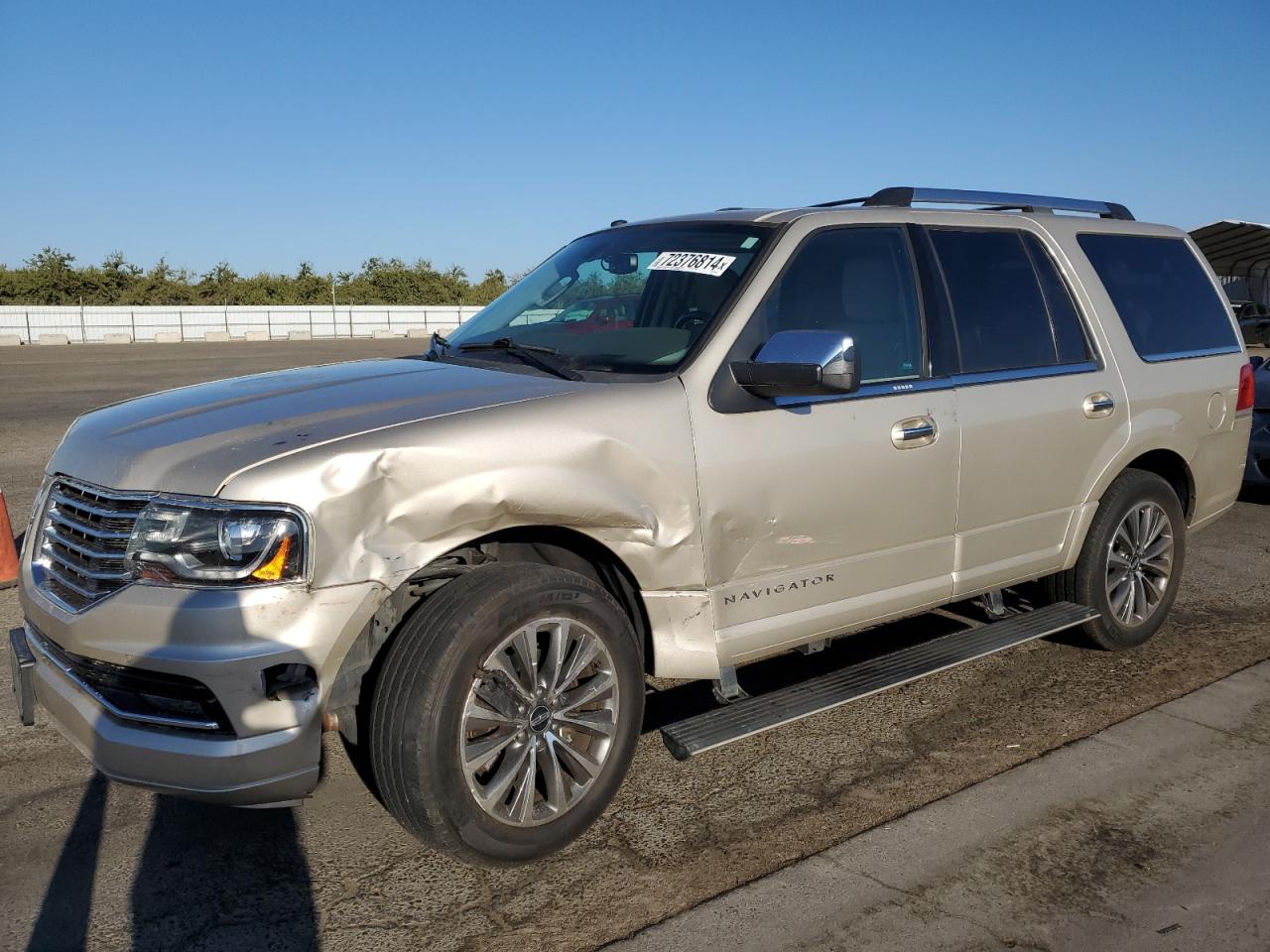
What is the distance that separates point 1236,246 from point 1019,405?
2442cm

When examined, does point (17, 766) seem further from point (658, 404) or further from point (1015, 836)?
point (1015, 836)

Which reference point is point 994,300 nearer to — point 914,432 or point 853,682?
point 914,432

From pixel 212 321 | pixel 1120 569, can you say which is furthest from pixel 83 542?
pixel 212 321

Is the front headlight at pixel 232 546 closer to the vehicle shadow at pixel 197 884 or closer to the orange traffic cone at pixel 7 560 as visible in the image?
the vehicle shadow at pixel 197 884

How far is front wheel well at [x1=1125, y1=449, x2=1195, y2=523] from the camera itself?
5.29 metres

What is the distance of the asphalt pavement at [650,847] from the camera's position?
115 inches

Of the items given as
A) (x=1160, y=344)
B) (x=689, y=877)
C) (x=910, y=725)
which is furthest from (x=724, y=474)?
(x=1160, y=344)

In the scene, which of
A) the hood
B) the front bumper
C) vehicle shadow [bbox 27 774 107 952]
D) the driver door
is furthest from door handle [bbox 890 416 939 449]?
vehicle shadow [bbox 27 774 107 952]

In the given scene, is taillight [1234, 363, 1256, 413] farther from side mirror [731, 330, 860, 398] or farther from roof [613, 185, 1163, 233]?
side mirror [731, 330, 860, 398]

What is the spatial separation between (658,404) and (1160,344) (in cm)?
304

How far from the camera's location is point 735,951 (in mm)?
2812

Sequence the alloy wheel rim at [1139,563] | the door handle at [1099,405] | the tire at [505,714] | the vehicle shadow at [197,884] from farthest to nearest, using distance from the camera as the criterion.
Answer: the alloy wheel rim at [1139,563] < the door handle at [1099,405] < the tire at [505,714] < the vehicle shadow at [197,884]

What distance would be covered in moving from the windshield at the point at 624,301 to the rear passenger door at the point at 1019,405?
3.35 ft

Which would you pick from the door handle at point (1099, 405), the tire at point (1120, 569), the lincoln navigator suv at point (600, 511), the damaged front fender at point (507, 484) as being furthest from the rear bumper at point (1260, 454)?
the damaged front fender at point (507, 484)
